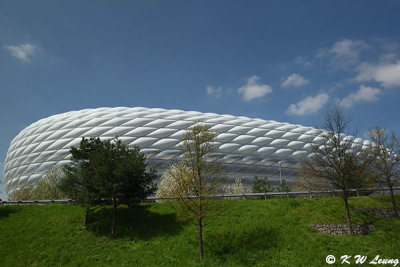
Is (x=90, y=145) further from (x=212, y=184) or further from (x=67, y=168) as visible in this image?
(x=212, y=184)

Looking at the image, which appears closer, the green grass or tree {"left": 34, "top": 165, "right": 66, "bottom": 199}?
the green grass

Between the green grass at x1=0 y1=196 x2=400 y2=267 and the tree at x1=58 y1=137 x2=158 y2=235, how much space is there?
1.60 metres

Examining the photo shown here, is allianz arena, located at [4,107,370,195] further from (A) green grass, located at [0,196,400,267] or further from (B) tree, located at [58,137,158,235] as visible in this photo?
(A) green grass, located at [0,196,400,267]

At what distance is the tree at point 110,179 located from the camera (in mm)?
14906

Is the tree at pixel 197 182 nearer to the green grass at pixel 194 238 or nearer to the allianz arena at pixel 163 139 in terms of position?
the green grass at pixel 194 238

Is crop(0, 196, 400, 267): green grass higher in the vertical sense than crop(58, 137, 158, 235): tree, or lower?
lower

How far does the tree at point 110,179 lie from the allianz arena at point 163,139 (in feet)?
63.1

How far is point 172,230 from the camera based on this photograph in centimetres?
1450

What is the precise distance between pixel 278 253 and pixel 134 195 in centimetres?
837

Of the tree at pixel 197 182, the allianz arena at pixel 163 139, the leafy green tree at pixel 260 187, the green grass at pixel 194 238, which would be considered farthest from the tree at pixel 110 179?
the allianz arena at pixel 163 139

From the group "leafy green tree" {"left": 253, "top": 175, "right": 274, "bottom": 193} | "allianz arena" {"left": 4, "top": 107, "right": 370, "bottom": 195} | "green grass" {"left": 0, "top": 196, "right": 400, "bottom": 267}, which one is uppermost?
"allianz arena" {"left": 4, "top": 107, "right": 370, "bottom": 195}

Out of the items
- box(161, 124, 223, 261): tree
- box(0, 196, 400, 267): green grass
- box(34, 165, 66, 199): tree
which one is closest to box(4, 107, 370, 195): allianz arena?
box(34, 165, 66, 199): tree

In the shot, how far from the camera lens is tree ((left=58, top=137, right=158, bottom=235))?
48.9 ft

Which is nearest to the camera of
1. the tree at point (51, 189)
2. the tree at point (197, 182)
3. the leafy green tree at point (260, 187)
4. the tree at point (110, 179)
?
the tree at point (197, 182)
